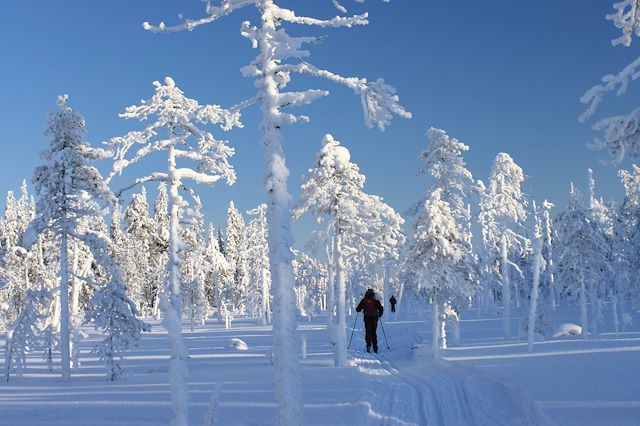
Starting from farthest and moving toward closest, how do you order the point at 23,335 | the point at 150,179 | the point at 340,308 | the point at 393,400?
the point at 340,308 < the point at 23,335 < the point at 393,400 < the point at 150,179

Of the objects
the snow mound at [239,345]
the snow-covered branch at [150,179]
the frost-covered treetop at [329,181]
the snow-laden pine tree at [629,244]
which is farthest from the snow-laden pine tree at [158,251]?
the snow-covered branch at [150,179]

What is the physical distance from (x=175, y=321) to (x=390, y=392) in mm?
6088

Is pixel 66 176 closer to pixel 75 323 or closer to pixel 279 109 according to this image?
pixel 75 323

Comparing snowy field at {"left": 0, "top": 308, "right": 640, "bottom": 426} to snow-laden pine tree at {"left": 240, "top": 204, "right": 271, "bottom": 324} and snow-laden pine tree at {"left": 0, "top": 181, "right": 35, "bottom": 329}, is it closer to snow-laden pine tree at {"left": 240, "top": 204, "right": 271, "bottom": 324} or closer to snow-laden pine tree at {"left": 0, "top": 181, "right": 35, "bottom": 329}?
snow-laden pine tree at {"left": 0, "top": 181, "right": 35, "bottom": 329}

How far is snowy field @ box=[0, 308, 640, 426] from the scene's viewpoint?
11602 mm

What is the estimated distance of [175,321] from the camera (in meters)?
12.4

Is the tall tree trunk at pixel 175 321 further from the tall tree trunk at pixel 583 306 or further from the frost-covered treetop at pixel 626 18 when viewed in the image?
the tall tree trunk at pixel 583 306

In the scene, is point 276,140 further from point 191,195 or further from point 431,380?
point 431,380

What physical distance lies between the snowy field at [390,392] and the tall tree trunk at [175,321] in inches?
29.5

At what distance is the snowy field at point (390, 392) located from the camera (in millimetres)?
11602

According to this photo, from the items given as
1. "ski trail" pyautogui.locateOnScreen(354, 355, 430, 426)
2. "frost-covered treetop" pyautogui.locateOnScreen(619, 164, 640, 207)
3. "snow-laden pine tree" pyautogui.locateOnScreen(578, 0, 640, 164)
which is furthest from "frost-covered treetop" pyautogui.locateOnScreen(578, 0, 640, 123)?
"frost-covered treetop" pyautogui.locateOnScreen(619, 164, 640, 207)

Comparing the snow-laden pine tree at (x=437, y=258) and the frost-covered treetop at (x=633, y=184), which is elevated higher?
the frost-covered treetop at (x=633, y=184)

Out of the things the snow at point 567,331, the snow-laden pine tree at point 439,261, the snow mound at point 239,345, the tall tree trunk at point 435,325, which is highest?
the snow-laden pine tree at point 439,261

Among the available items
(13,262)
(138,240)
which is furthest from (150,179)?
(138,240)
